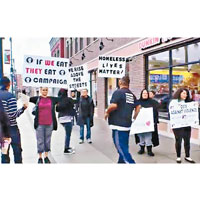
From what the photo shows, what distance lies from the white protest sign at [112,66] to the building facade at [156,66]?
80cm

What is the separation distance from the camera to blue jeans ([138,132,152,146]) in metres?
4.75

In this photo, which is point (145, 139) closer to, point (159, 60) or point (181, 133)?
point (181, 133)

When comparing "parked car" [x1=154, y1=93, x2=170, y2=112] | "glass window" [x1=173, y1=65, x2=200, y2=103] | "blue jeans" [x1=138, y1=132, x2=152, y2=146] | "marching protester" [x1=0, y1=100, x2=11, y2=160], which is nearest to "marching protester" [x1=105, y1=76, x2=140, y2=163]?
"blue jeans" [x1=138, y1=132, x2=152, y2=146]

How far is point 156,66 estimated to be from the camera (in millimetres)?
6691

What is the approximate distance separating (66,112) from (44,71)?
3.55 feet

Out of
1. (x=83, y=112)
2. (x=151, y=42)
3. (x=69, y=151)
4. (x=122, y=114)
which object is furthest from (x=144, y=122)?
(x=151, y=42)

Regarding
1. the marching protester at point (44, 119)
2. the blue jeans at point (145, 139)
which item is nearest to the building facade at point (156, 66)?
the blue jeans at point (145, 139)

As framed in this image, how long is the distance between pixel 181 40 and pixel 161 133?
2507 mm

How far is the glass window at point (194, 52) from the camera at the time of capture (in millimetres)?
5600

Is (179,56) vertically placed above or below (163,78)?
above

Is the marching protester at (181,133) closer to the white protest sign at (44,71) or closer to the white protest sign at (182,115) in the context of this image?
the white protest sign at (182,115)

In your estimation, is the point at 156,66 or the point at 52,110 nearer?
the point at 52,110
